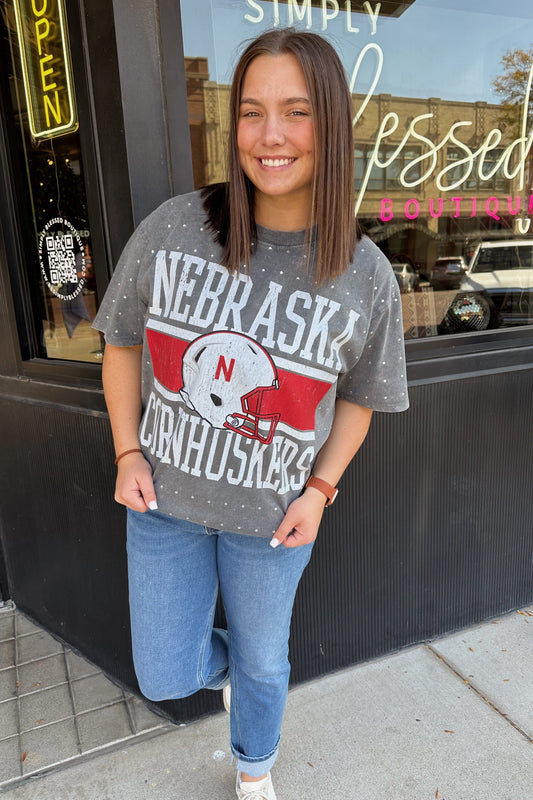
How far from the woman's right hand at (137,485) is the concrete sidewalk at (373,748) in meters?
1.00

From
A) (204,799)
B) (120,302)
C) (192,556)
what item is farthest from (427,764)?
(120,302)

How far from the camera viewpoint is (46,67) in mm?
2008

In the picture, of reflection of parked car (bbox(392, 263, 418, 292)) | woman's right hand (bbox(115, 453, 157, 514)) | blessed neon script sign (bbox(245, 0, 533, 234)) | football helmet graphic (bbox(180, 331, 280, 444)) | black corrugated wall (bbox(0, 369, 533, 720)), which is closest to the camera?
football helmet graphic (bbox(180, 331, 280, 444))

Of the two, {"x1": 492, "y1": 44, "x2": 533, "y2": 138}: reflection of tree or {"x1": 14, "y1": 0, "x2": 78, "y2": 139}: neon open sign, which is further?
{"x1": 492, "y1": 44, "x2": 533, "y2": 138}: reflection of tree

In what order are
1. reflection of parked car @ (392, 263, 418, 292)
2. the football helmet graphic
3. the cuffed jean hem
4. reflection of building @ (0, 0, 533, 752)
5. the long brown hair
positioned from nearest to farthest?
the long brown hair, the football helmet graphic, the cuffed jean hem, reflection of building @ (0, 0, 533, 752), reflection of parked car @ (392, 263, 418, 292)

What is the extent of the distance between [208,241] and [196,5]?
40.3 inches

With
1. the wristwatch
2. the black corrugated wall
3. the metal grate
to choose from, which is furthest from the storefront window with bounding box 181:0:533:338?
the metal grate

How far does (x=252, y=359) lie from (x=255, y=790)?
4.15ft

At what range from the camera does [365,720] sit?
2.15 m

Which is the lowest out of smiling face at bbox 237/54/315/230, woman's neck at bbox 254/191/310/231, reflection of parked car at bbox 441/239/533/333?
reflection of parked car at bbox 441/239/533/333

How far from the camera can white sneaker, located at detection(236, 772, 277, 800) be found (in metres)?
1.76

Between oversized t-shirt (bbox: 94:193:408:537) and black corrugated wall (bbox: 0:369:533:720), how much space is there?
74 cm

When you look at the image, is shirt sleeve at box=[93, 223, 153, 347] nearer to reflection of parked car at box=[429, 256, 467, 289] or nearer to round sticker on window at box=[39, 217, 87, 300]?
round sticker on window at box=[39, 217, 87, 300]

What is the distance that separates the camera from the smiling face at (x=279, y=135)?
4.17 ft
